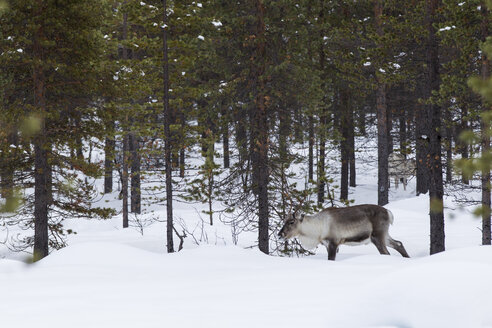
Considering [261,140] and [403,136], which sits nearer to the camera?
[261,140]

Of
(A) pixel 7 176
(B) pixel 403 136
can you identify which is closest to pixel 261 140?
(A) pixel 7 176

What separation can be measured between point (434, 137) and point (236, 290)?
28.4ft

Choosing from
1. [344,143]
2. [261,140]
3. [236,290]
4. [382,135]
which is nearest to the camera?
[236,290]

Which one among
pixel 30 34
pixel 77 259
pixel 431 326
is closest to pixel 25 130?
pixel 30 34

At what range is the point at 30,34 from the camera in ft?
43.5

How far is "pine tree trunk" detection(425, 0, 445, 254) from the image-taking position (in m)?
13.3

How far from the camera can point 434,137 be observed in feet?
43.5

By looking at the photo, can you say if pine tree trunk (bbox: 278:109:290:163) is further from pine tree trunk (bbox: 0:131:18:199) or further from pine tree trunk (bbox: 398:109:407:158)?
pine tree trunk (bbox: 0:131:18:199)

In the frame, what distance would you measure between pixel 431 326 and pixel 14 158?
1219cm

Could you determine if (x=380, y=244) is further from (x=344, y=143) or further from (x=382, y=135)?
(x=344, y=143)

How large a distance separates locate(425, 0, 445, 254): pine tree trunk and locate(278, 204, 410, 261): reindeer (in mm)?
1394

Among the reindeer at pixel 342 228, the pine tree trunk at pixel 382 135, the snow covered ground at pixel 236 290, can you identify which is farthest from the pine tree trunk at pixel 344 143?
the snow covered ground at pixel 236 290

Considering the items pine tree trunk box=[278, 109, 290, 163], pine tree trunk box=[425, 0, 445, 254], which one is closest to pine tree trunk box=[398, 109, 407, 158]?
pine tree trunk box=[425, 0, 445, 254]

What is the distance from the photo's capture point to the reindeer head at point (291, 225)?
12867 millimetres
